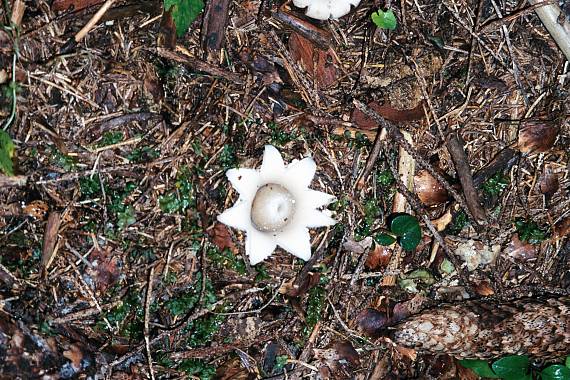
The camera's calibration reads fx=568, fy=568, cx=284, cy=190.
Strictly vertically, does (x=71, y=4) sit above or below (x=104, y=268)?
above

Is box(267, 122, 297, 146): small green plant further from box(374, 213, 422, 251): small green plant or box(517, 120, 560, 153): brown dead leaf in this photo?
box(517, 120, 560, 153): brown dead leaf

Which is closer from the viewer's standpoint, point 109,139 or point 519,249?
point 109,139

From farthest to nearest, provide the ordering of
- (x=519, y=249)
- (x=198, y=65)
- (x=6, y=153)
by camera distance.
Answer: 1. (x=519, y=249)
2. (x=198, y=65)
3. (x=6, y=153)

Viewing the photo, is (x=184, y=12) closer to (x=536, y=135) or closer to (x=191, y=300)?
(x=191, y=300)

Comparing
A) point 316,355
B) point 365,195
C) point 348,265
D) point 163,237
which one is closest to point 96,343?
point 163,237

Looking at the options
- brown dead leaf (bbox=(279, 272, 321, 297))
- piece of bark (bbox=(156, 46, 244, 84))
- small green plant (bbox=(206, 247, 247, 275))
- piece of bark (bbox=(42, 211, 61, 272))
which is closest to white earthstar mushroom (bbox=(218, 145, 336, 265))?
small green plant (bbox=(206, 247, 247, 275))

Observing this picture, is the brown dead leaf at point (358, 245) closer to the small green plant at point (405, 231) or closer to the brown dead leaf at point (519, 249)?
the small green plant at point (405, 231)

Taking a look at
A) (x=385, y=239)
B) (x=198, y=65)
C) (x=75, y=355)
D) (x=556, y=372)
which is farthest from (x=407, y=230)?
(x=75, y=355)

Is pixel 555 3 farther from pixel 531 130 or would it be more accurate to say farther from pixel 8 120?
pixel 8 120

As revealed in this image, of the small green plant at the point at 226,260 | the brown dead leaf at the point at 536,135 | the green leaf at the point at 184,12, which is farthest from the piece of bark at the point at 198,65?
the brown dead leaf at the point at 536,135
